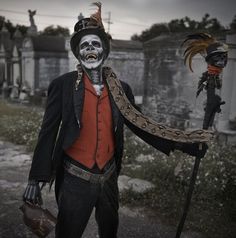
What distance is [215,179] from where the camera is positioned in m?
5.89

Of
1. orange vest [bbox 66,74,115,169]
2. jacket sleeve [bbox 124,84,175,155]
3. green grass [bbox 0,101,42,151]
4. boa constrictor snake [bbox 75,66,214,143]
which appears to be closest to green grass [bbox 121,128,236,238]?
jacket sleeve [bbox 124,84,175,155]

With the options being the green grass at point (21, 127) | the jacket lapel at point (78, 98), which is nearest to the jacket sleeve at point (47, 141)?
the jacket lapel at point (78, 98)

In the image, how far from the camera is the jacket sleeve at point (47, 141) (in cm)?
304

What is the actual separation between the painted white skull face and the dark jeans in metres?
0.99

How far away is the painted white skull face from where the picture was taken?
3.11m

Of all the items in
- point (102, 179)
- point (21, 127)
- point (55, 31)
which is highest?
point (55, 31)

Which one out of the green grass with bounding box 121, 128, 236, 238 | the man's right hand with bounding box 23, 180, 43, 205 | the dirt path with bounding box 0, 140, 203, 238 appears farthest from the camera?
the green grass with bounding box 121, 128, 236, 238

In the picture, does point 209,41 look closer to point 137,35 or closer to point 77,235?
point 77,235

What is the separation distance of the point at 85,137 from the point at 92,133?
0.07 metres

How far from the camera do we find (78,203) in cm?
302

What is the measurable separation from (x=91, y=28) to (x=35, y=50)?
15.7 m

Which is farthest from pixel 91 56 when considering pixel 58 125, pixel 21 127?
pixel 21 127

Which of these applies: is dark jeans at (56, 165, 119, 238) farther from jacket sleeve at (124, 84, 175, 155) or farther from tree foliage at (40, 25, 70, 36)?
tree foliage at (40, 25, 70, 36)

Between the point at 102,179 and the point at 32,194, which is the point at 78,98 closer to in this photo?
the point at 102,179
